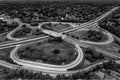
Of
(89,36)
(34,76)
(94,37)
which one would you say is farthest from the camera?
(89,36)

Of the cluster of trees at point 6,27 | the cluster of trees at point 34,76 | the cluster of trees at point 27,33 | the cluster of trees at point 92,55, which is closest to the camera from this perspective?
the cluster of trees at point 34,76

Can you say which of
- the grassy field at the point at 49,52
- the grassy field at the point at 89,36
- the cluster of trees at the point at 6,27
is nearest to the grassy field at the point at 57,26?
the grassy field at the point at 89,36

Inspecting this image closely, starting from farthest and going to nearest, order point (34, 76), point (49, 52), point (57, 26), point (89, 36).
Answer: point (57, 26)
point (89, 36)
point (49, 52)
point (34, 76)

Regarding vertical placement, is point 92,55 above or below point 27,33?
below

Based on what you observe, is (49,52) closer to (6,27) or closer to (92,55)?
(92,55)

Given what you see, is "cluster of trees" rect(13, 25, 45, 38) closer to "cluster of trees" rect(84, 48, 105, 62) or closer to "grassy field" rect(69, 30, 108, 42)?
"grassy field" rect(69, 30, 108, 42)

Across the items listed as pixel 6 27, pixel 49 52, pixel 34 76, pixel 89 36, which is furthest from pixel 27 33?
pixel 89 36

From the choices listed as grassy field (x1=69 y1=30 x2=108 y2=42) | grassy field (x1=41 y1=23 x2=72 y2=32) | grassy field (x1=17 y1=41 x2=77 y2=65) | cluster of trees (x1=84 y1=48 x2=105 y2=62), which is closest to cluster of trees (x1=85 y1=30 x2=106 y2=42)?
grassy field (x1=69 y1=30 x2=108 y2=42)

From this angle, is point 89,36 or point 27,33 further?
point 27,33

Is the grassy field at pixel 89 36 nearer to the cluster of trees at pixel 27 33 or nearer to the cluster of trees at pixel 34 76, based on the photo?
the cluster of trees at pixel 27 33

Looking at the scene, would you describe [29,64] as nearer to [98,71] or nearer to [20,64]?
[20,64]

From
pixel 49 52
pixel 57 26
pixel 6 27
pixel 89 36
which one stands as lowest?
pixel 49 52
